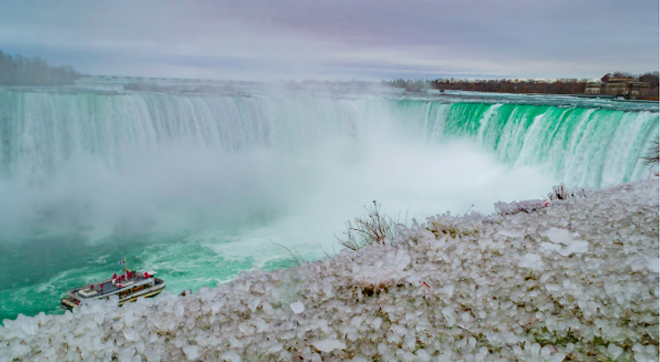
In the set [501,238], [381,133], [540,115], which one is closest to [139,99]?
[381,133]

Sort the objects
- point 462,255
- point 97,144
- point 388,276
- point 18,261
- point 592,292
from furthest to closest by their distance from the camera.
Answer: point 97,144 → point 18,261 → point 462,255 → point 388,276 → point 592,292

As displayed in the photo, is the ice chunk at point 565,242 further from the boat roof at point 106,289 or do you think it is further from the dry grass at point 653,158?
the boat roof at point 106,289

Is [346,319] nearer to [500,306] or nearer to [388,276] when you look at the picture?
[388,276]

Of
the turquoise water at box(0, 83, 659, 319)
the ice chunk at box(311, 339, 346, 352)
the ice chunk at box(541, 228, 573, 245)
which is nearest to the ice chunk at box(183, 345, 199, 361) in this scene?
the ice chunk at box(311, 339, 346, 352)

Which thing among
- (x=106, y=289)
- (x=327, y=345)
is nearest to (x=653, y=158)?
(x=327, y=345)

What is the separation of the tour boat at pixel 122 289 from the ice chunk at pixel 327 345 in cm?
756

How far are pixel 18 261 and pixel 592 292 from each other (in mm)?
13465

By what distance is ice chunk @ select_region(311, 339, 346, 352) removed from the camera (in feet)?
5.17

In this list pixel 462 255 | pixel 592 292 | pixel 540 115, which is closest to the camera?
pixel 592 292

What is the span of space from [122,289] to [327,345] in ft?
26.1

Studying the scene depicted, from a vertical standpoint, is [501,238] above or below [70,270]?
above

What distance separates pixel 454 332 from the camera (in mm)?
1651

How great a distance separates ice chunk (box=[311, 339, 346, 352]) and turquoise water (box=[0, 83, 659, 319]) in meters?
7.89

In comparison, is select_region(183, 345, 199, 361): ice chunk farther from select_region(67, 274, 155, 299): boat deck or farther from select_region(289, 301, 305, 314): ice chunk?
select_region(67, 274, 155, 299): boat deck
